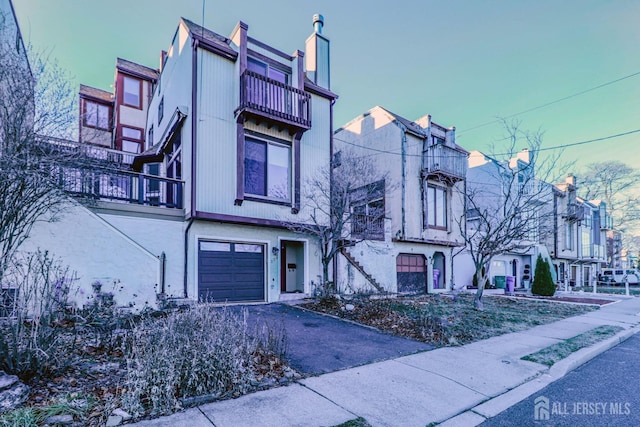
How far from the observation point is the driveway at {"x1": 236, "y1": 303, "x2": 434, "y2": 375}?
535cm

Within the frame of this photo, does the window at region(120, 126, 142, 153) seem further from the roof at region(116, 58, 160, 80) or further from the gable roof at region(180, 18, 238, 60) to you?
the gable roof at region(180, 18, 238, 60)

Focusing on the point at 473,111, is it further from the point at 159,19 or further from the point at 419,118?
the point at 159,19

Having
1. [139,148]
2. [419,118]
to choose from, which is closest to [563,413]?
[419,118]

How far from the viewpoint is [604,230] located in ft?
123

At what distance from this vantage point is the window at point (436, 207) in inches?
691

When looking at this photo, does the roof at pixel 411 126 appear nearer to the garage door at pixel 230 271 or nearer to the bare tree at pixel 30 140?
the garage door at pixel 230 271

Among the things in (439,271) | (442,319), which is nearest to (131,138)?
(442,319)

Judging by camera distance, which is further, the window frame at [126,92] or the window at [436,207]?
the window frame at [126,92]

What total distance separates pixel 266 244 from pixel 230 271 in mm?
1520

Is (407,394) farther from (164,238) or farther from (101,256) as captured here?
(164,238)

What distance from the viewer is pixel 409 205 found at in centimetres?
1652

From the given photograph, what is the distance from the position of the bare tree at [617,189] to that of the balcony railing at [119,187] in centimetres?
3279

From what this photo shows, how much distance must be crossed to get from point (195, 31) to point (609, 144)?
15164mm

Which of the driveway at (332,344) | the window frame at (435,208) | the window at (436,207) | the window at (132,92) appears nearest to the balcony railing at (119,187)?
the driveway at (332,344)
